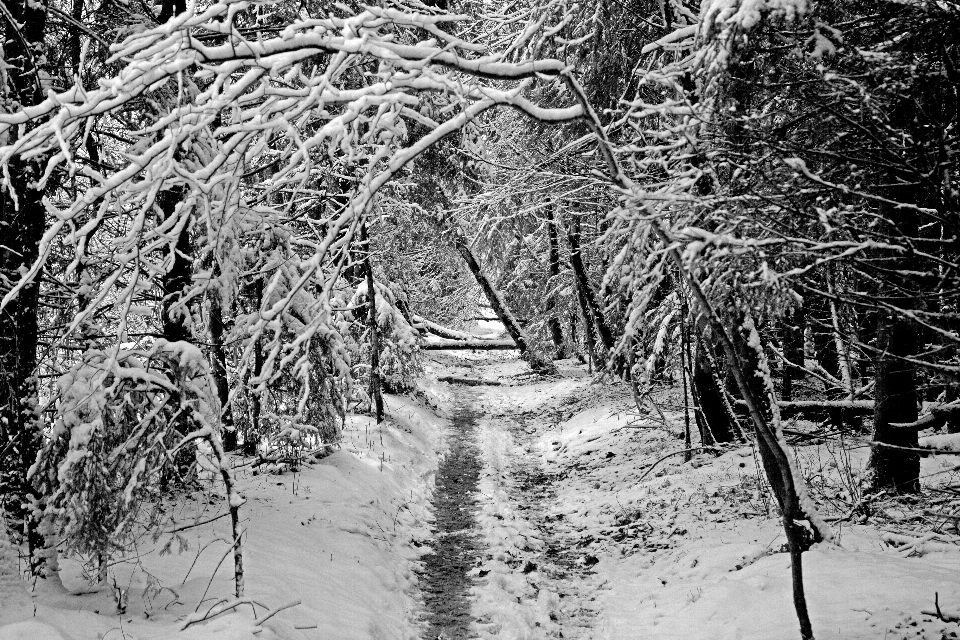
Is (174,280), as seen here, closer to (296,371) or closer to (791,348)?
(296,371)

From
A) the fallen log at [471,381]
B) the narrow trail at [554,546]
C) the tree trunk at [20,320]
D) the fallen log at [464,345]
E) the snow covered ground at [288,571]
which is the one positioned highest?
the tree trunk at [20,320]

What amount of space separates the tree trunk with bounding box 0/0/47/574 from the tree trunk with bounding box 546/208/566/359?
52.0ft

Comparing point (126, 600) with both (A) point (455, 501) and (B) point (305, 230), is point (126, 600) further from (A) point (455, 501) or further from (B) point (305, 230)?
(B) point (305, 230)

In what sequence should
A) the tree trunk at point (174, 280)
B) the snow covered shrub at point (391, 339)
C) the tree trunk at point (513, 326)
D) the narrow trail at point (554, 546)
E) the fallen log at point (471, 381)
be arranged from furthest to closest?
the fallen log at point (471, 381)
the tree trunk at point (513, 326)
the snow covered shrub at point (391, 339)
the tree trunk at point (174, 280)
the narrow trail at point (554, 546)

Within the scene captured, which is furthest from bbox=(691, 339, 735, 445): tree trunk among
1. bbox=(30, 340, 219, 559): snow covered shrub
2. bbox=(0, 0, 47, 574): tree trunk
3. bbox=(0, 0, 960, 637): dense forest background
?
bbox=(0, 0, 47, 574): tree trunk

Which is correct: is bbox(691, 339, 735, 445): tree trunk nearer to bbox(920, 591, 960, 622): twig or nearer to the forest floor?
the forest floor

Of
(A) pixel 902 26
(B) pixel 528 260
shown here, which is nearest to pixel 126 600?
(A) pixel 902 26

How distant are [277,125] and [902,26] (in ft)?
15.4

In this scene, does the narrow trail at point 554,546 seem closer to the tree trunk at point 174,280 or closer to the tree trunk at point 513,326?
the tree trunk at point 174,280

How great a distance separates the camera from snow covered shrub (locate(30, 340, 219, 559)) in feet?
16.0

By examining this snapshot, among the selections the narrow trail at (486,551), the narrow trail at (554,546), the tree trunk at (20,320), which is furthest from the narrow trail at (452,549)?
the tree trunk at (20,320)

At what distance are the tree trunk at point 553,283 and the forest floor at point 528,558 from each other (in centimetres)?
1042

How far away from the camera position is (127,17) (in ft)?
25.4

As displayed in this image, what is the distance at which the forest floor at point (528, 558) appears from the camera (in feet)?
17.1
